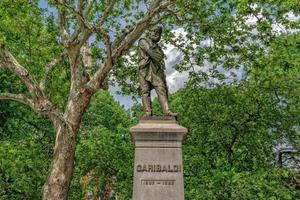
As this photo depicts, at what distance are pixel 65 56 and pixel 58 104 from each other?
12.8 feet

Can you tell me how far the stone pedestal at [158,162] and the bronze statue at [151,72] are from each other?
781 millimetres

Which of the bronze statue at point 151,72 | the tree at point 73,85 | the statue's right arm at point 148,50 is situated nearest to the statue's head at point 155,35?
the bronze statue at point 151,72

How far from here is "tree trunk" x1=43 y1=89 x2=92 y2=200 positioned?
51.0 feet

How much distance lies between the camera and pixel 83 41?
Answer: 1711 centimetres

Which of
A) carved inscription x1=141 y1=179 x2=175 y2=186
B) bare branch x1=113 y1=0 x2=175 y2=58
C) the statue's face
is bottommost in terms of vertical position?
carved inscription x1=141 y1=179 x2=175 y2=186

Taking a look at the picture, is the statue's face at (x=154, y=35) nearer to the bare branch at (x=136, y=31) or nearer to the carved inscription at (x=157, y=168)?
the carved inscription at (x=157, y=168)

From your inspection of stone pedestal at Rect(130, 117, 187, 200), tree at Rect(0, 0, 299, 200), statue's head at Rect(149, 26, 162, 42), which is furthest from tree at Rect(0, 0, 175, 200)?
stone pedestal at Rect(130, 117, 187, 200)

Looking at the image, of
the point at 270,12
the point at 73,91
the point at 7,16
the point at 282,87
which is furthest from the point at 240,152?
the point at 7,16

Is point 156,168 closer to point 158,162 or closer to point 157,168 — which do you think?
point 157,168

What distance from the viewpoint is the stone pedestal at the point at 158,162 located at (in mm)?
10125

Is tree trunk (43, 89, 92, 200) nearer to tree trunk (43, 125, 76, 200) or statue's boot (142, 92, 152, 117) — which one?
tree trunk (43, 125, 76, 200)

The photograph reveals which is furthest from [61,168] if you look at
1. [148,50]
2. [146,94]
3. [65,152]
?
[148,50]

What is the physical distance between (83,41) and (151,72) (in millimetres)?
6528

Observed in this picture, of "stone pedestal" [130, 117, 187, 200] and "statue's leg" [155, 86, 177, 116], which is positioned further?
"statue's leg" [155, 86, 177, 116]
